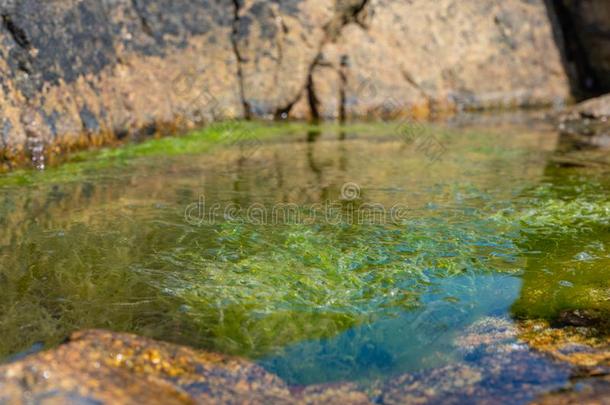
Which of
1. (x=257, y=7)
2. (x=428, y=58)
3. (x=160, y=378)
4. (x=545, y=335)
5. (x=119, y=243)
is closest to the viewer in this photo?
(x=160, y=378)

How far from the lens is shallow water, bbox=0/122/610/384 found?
204 centimetres

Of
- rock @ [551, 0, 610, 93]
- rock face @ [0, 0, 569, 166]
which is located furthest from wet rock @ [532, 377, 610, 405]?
rock @ [551, 0, 610, 93]

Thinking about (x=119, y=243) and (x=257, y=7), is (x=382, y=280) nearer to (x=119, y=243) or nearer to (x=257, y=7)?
(x=119, y=243)

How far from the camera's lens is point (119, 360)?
1.64 meters

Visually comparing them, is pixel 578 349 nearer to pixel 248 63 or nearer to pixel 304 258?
pixel 304 258

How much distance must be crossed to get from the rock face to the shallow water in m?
1.07

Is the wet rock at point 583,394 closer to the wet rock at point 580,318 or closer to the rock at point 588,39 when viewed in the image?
the wet rock at point 580,318

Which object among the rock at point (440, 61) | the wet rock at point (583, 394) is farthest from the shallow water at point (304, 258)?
the rock at point (440, 61)

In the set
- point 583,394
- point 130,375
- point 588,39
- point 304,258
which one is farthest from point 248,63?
point 583,394

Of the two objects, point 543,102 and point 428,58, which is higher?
point 428,58

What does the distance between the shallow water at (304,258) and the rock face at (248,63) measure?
1.07 m

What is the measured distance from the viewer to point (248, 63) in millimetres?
7535

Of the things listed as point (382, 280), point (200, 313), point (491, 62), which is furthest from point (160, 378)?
point (491, 62)

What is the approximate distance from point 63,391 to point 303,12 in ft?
23.3
